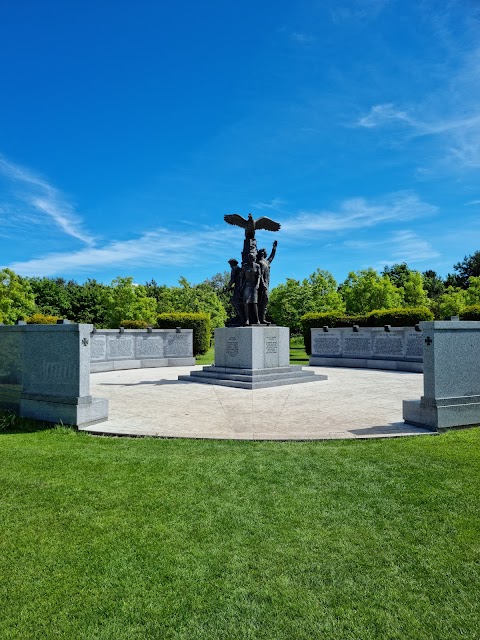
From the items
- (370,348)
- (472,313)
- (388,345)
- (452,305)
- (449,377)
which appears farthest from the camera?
(452,305)

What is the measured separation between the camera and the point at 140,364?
62.8 ft

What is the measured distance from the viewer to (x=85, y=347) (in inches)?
271

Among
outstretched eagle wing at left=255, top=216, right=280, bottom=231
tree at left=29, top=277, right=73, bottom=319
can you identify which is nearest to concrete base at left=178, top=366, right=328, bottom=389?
outstretched eagle wing at left=255, top=216, right=280, bottom=231

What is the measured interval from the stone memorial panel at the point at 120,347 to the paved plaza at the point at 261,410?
5400 mm

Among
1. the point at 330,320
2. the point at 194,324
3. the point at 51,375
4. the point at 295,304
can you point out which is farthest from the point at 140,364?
the point at 295,304

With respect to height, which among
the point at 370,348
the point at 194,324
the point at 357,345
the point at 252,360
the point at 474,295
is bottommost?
the point at 252,360

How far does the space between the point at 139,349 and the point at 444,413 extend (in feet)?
49.5

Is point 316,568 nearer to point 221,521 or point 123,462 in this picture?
point 221,521

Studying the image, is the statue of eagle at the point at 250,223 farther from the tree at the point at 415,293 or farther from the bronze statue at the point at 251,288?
the tree at the point at 415,293


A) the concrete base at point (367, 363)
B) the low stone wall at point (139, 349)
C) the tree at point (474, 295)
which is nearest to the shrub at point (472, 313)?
the concrete base at point (367, 363)

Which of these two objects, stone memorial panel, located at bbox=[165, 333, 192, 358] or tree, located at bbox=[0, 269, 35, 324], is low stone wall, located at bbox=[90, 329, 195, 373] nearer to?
stone memorial panel, located at bbox=[165, 333, 192, 358]

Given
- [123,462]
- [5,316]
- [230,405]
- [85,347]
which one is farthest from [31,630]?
[5,316]

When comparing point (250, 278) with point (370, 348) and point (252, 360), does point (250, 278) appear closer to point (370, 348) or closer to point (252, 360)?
point (252, 360)

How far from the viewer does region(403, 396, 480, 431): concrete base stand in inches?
248
